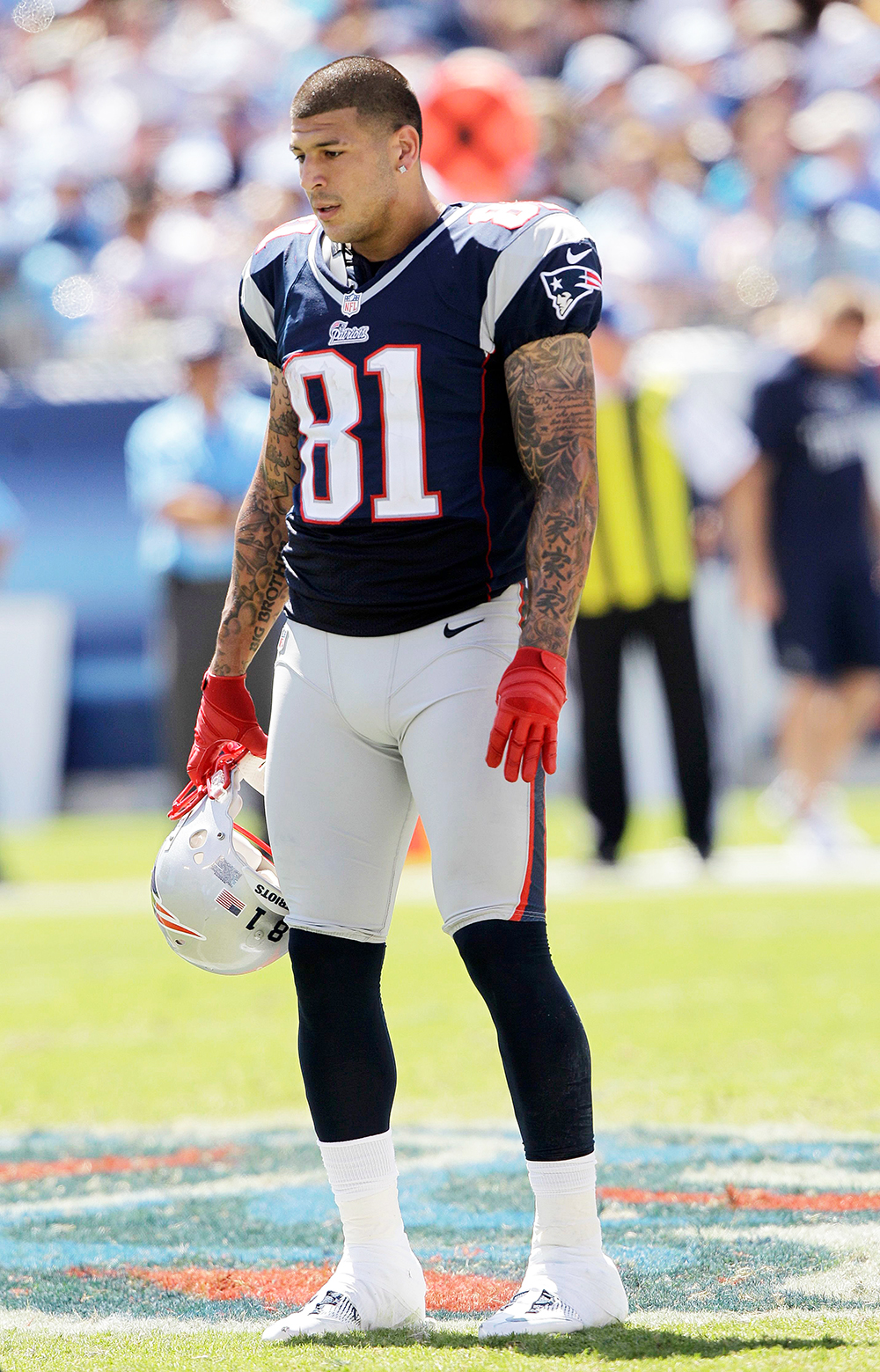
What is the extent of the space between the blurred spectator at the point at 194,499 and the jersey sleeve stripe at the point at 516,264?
562 cm

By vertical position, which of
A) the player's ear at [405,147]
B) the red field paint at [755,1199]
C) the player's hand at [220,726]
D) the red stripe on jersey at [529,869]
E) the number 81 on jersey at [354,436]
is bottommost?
the red field paint at [755,1199]

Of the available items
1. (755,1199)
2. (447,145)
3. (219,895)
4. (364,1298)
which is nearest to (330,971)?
(219,895)

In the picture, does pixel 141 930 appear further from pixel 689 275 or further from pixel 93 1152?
pixel 689 275

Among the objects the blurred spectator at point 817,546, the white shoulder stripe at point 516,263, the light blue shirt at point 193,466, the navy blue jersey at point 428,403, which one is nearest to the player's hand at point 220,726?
the navy blue jersey at point 428,403

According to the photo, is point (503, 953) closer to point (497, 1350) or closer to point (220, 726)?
point (497, 1350)

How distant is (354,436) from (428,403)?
5.0 inches

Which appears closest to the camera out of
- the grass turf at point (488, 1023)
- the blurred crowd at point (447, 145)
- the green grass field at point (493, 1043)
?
the green grass field at point (493, 1043)

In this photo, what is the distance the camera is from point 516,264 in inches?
104

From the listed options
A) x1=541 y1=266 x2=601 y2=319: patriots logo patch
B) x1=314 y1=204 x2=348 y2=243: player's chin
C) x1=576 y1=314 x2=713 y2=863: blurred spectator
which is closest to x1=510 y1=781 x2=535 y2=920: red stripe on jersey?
x1=541 y1=266 x2=601 y2=319: patriots logo patch

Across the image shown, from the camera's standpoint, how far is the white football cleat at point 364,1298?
2537mm

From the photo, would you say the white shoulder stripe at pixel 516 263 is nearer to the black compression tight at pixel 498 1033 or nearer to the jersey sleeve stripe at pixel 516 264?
the jersey sleeve stripe at pixel 516 264

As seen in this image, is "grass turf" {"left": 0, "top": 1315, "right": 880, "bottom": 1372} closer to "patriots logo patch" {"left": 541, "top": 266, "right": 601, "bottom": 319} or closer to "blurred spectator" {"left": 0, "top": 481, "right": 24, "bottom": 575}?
"patriots logo patch" {"left": 541, "top": 266, "right": 601, "bottom": 319}

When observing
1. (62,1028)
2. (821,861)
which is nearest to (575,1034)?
(62,1028)

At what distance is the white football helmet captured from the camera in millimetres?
2877
